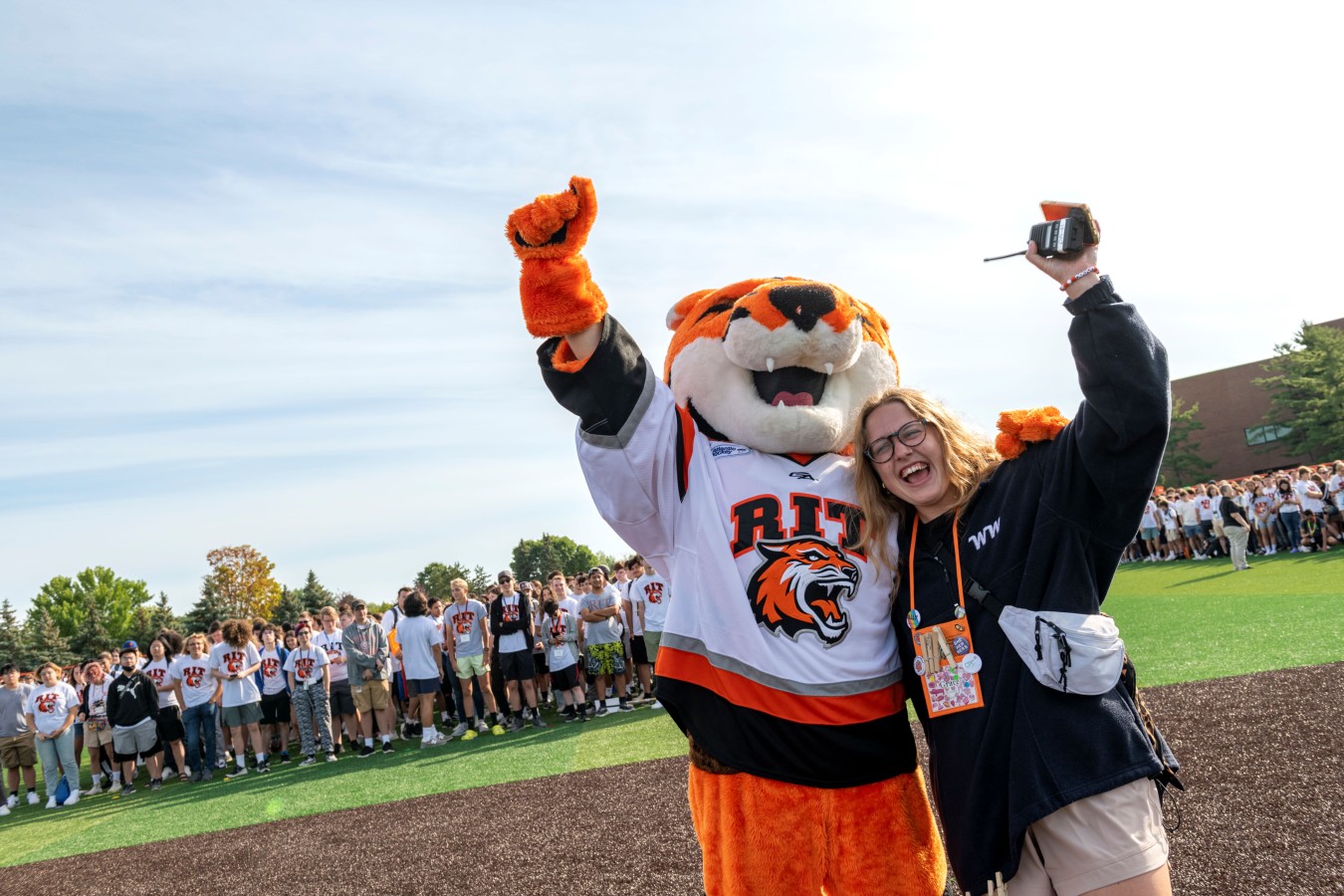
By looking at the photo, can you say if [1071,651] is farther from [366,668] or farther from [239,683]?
[239,683]

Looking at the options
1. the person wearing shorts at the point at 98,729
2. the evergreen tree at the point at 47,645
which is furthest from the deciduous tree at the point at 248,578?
the person wearing shorts at the point at 98,729

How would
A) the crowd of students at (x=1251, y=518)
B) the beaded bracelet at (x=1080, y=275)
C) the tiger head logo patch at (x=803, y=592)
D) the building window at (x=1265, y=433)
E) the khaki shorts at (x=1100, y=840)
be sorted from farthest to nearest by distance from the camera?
the building window at (x=1265, y=433), the crowd of students at (x=1251, y=518), the tiger head logo patch at (x=803, y=592), the beaded bracelet at (x=1080, y=275), the khaki shorts at (x=1100, y=840)

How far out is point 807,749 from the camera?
2576 mm

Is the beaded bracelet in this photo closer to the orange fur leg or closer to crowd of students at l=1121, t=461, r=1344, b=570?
the orange fur leg

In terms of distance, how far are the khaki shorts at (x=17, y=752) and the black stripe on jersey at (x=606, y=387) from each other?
39.4 feet

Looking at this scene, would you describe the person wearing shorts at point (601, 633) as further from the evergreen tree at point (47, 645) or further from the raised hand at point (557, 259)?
the evergreen tree at point (47, 645)

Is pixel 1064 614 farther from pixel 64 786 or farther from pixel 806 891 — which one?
pixel 64 786

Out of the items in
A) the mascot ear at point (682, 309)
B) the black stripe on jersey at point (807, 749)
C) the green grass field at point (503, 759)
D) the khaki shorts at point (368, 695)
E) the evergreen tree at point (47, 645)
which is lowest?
the green grass field at point (503, 759)

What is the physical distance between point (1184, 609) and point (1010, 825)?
39.4ft

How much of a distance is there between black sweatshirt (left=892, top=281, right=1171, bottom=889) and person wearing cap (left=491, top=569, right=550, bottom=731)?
880 cm

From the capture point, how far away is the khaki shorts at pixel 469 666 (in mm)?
11039

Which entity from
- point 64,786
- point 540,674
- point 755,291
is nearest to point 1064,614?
point 755,291

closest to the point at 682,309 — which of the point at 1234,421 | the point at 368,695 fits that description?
the point at 368,695

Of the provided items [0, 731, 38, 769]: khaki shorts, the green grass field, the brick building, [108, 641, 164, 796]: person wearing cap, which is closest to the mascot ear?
the green grass field
